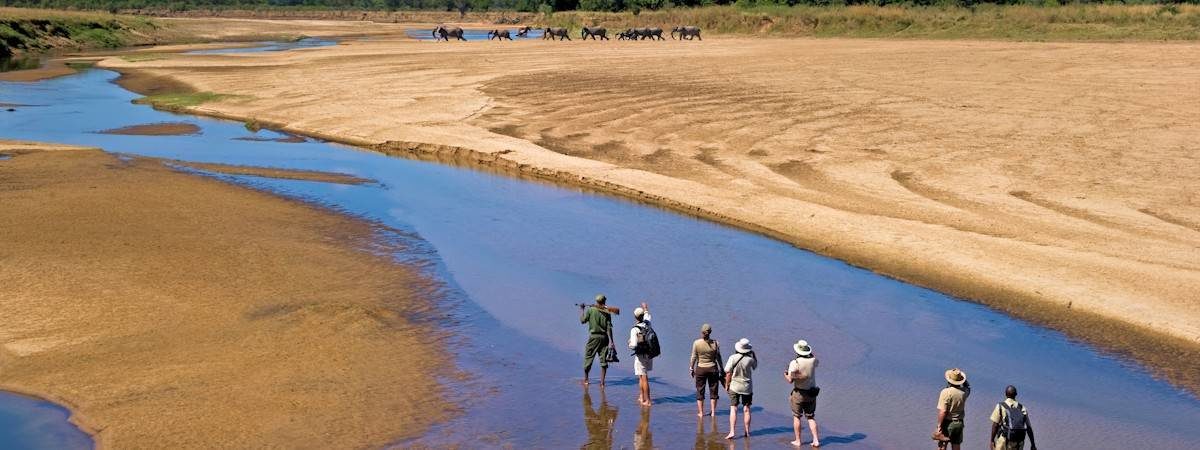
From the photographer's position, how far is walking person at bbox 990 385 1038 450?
1208 cm

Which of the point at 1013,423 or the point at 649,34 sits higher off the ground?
the point at 1013,423

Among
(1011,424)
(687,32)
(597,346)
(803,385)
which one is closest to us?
(1011,424)

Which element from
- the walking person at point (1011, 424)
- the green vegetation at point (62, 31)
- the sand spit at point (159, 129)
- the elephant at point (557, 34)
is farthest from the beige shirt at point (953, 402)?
the green vegetation at point (62, 31)

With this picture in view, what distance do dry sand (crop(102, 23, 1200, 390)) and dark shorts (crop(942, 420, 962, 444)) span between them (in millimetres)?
5881

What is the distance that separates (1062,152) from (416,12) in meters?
152

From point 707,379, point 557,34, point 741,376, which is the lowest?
point 557,34

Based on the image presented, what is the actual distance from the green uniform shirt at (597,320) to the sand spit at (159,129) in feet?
99.7

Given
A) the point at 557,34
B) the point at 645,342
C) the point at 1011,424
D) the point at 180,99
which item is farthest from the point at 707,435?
the point at 557,34

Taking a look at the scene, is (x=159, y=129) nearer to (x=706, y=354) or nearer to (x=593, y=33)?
(x=706, y=354)

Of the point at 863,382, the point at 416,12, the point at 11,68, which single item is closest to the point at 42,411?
the point at 863,382

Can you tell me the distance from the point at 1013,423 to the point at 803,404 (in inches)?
97.4

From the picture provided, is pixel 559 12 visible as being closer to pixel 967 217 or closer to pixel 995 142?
pixel 995 142

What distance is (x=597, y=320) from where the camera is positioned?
50.8ft

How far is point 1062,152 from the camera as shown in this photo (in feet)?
103
